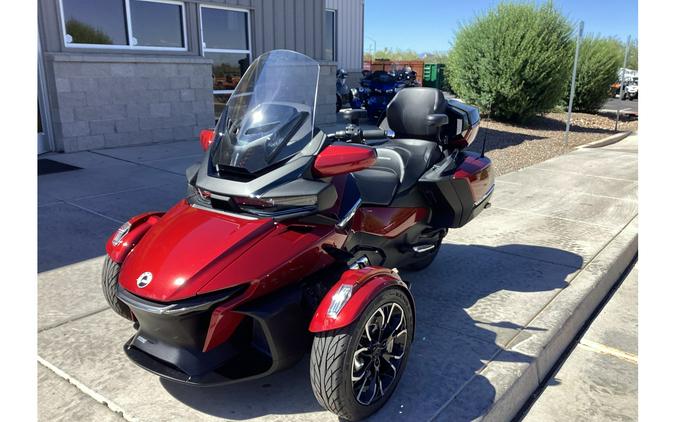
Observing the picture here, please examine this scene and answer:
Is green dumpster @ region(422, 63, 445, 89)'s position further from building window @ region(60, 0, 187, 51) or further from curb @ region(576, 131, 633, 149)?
building window @ region(60, 0, 187, 51)

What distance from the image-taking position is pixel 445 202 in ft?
12.0

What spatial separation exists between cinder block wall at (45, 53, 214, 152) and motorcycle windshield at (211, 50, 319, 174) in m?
6.27

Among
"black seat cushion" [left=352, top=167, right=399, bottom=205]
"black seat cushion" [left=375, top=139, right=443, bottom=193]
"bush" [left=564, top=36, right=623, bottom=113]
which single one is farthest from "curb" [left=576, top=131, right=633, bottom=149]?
"black seat cushion" [left=352, top=167, right=399, bottom=205]

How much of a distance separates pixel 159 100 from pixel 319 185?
24.6 feet

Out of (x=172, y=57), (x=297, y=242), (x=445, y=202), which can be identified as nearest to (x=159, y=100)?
(x=172, y=57)

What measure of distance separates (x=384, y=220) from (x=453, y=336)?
2.72ft

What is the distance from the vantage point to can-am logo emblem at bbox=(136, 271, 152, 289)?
223 centimetres

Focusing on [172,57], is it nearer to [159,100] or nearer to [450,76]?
[159,100]

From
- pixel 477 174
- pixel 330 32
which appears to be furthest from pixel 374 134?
pixel 330 32

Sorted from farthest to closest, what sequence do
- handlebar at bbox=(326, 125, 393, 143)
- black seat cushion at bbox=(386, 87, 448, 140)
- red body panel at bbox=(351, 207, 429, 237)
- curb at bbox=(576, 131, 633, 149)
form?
curb at bbox=(576, 131, 633, 149)
black seat cushion at bbox=(386, 87, 448, 140)
red body panel at bbox=(351, 207, 429, 237)
handlebar at bbox=(326, 125, 393, 143)

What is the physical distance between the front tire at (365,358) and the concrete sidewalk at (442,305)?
161mm

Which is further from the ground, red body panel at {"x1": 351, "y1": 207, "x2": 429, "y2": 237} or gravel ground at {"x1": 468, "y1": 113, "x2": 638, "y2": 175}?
red body panel at {"x1": 351, "y1": 207, "x2": 429, "y2": 237}

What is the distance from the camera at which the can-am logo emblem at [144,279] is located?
2.23 m

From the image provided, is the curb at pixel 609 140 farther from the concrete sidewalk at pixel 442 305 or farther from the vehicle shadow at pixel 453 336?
the vehicle shadow at pixel 453 336
